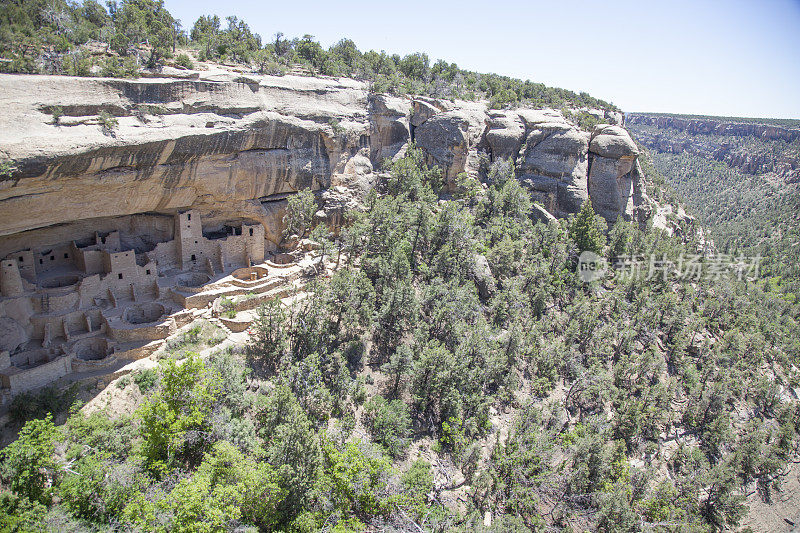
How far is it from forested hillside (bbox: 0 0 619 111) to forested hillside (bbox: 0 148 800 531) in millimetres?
13252

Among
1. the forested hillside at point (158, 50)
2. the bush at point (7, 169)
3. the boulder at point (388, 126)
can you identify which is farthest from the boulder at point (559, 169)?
the bush at point (7, 169)

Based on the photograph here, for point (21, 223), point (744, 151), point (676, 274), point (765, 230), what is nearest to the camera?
point (21, 223)

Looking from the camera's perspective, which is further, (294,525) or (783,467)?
(783,467)

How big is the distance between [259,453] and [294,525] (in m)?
3.31

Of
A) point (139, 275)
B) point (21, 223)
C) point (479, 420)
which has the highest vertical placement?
point (21, 223)

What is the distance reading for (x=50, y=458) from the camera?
16.8 meters

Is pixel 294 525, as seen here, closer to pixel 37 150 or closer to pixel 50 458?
pixel 50 458

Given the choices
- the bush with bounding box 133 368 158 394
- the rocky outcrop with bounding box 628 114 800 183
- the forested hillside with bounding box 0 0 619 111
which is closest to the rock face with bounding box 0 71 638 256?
the forested hillside with bounding box 0 0 619 111

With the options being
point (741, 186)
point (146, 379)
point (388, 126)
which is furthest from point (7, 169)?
point (741, 186)

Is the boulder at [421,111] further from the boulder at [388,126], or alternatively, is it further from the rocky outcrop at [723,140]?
the rocky outcrop at [723,140]

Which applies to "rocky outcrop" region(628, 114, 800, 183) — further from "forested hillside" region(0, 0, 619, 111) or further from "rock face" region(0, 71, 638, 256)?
"rock face" region(0, 71, 638, 256)

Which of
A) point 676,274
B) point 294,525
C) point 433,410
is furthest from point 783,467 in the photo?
point 294,525

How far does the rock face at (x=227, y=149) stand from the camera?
20719 millimetres

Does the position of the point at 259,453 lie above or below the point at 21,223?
below
